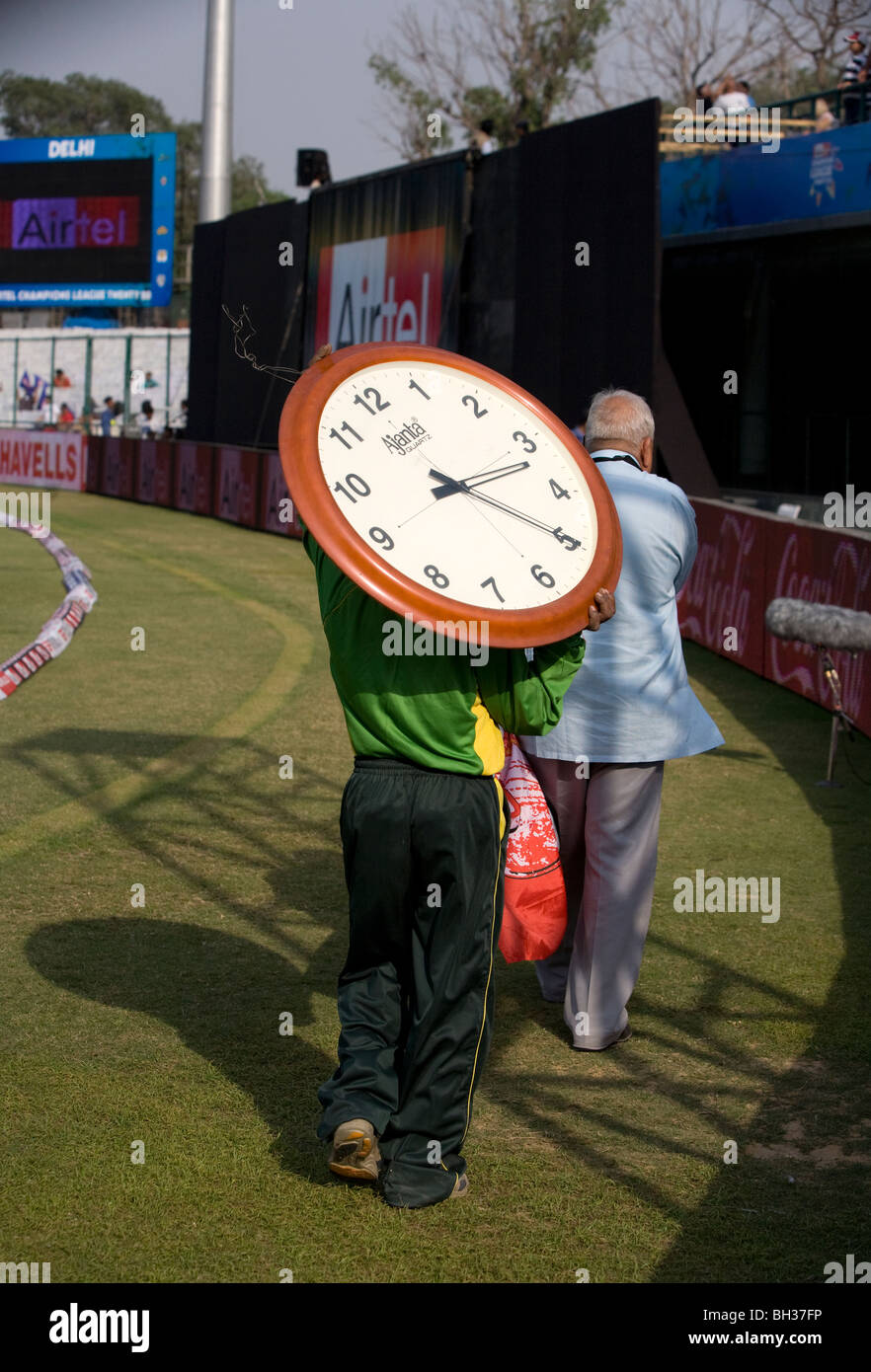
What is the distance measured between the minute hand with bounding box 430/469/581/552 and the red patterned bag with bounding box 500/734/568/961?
1197 millimetres

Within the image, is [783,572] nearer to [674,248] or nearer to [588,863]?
[588,863]

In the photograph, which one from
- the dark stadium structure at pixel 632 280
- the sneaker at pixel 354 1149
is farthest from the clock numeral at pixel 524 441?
the dark stadium structure at pixel 632 280

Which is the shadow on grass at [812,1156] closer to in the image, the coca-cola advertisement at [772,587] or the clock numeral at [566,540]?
the clock numeral at [566,540]

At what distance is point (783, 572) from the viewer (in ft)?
43.0

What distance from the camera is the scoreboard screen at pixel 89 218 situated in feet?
131

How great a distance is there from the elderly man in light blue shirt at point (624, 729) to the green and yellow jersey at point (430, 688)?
1157 millimetres

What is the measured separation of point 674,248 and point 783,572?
15.6m

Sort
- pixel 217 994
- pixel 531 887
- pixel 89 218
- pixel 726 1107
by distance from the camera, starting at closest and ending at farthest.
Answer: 1. pixel 726 1107
2. pixel 531 887
3. pixel 217 994
4. pixel 89 218

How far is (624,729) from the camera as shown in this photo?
5.30 m

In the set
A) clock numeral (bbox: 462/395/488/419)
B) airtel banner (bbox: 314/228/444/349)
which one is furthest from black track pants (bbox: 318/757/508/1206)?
airtel banner (bbox: 314/228/444/349)

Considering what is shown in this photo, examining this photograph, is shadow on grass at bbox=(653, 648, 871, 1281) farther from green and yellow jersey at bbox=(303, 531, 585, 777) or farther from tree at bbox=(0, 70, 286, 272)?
tree at bbox=(0, 70, 286, 272)

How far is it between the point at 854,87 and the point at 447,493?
2185cm

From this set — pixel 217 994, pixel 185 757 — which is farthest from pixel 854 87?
pixel 217 994

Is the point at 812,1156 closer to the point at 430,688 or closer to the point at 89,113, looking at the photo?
the point at 430,688
